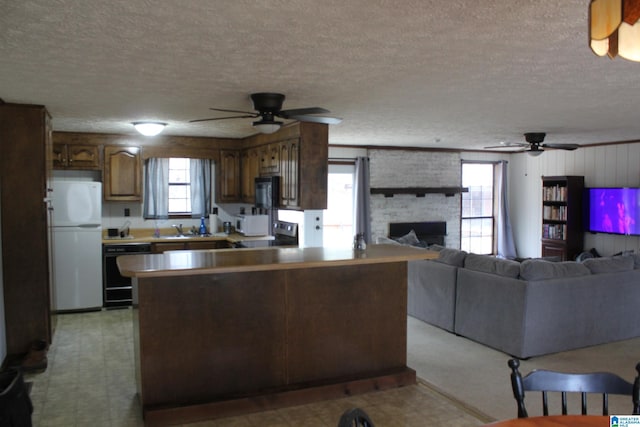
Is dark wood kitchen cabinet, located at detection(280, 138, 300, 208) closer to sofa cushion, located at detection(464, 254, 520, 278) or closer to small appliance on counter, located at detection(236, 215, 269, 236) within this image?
small appliance on counter, located at detection(236, 215, 269, 236)

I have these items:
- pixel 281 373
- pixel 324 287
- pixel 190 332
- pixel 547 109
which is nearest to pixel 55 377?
pixel 190 332

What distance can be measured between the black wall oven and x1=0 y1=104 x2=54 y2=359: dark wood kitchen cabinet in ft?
5.94

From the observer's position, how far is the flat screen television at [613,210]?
7.79 metres

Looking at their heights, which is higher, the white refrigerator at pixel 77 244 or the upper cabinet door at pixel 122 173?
the upper cabinet door at pixel 122 173

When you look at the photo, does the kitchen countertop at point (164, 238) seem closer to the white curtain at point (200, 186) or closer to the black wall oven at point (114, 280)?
the black wall oven at point (114, 280)

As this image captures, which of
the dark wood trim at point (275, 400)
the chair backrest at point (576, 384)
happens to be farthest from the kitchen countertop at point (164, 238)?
the chair backrest at point (576, 384)

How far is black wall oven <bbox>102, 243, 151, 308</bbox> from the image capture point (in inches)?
259

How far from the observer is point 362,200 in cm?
880

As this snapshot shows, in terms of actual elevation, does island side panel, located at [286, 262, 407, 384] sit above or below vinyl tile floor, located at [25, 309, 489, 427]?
above

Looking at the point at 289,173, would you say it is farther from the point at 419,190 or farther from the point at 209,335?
the point at 419,190

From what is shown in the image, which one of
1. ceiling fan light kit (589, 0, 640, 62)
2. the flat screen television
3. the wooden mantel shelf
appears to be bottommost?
the flat screen television

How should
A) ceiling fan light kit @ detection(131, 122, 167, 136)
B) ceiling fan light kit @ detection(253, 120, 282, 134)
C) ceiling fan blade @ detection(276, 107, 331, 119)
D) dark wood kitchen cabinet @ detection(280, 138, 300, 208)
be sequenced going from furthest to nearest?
1. ceiling fan light kit @ detection(131, 122, 167, 136)
2. dark wood kitchen cabinet @ detection(280, 138, 300, 208)
3. ceiling fan light kit @ detection(253, 120, 282, 134)
4. ceiling fan blade @ detection(276, 107, 331, 119)

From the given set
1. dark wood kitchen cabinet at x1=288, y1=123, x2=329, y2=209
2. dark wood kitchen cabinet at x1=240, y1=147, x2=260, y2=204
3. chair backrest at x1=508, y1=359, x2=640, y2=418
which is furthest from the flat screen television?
chair backrest at x1=508, y1=359, x2=640, y2=418

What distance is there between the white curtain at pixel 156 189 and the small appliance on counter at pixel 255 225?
124 cm
